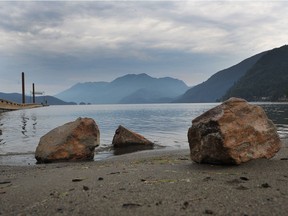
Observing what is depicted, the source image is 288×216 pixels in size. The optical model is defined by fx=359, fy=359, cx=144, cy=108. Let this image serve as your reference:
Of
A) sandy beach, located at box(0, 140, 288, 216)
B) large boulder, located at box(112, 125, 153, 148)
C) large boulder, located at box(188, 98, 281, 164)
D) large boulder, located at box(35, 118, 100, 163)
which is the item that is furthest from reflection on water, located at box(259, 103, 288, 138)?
sandy beach, located at box(0, 140, 288, 216)

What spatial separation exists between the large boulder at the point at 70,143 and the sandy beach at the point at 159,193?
705 centimetres

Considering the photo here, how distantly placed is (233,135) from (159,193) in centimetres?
403

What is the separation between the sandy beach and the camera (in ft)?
21.4

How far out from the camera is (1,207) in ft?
23.7

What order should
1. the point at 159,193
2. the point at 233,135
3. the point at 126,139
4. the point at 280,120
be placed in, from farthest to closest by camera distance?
the point at 280,120
the point at 126,139
the point at 233,135
the point at 159,193

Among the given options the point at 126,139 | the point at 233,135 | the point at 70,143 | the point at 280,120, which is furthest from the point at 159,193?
the point at 280,120

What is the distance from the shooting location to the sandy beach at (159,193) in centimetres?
651

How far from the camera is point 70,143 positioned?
59.1ft

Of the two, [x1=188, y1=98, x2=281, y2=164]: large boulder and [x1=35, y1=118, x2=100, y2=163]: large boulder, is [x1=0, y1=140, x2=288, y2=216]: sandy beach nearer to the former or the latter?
[x1=188, y1=98, x2=281, y2=164]: large boulder

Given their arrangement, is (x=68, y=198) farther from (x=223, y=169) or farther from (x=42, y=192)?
(x=223, y=169)

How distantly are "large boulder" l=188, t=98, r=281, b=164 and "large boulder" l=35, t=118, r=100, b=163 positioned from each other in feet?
26.2

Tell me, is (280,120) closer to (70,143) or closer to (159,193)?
(70,143)

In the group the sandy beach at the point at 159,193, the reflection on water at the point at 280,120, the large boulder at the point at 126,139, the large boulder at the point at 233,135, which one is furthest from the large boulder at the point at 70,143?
the reflection on water at the point at 280,120

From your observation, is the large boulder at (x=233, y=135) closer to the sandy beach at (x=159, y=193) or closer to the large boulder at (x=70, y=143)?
the sandy beach at (x=159, y=193)
